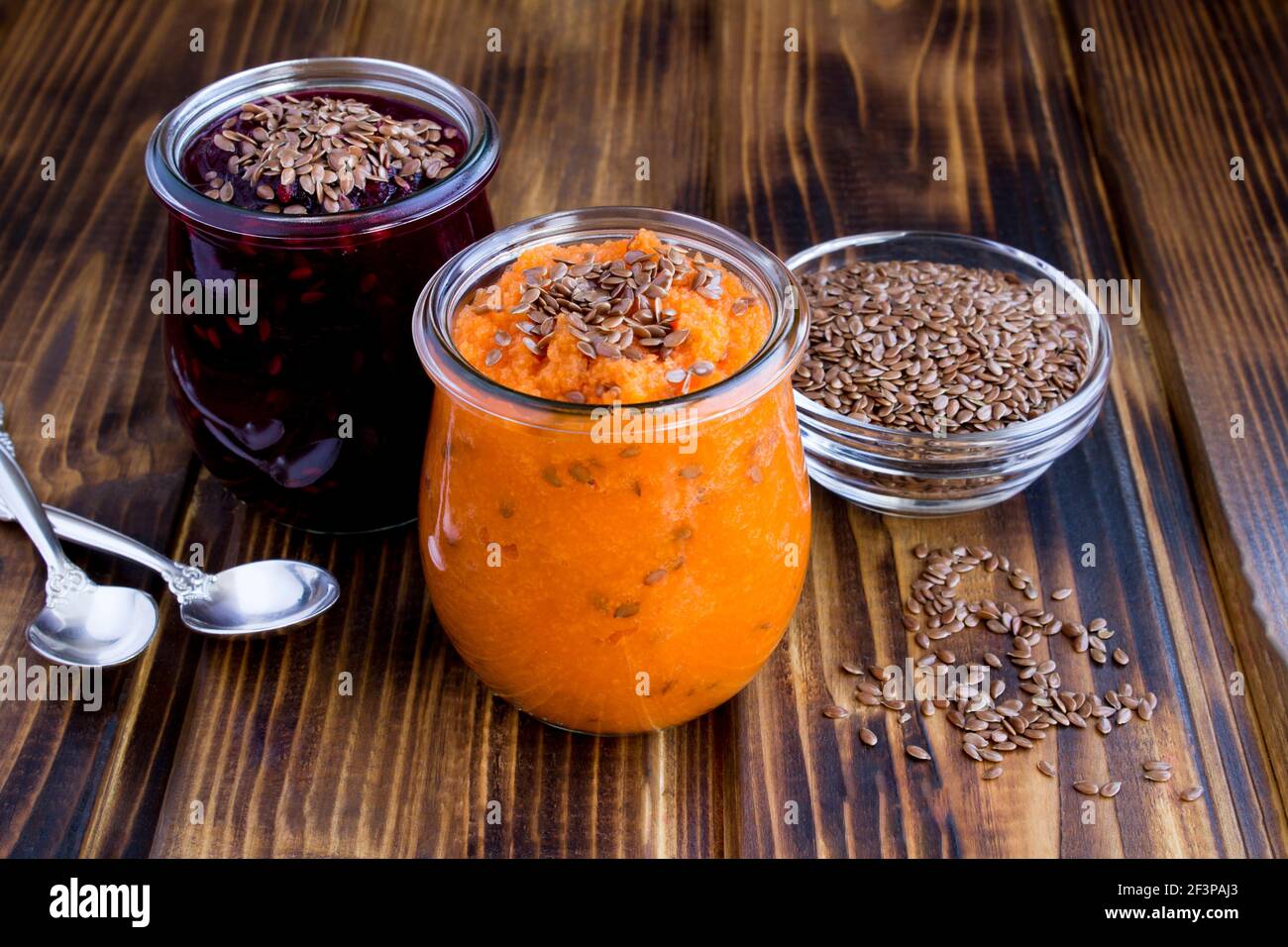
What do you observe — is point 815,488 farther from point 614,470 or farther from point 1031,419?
point 614,470

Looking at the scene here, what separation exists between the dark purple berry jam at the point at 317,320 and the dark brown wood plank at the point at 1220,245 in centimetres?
107

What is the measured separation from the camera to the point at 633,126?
7.94ft

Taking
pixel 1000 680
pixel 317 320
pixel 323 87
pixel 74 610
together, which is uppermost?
pixel 323 87

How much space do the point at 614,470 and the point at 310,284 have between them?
459mm

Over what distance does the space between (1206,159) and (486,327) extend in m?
1.65

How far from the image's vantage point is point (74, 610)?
5.20 ft

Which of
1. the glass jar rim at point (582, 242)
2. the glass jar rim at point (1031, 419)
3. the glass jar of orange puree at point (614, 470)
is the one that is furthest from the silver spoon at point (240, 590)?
the glass jar rim at point (1031, 419)

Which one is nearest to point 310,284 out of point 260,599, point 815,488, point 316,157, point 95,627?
point 316,157

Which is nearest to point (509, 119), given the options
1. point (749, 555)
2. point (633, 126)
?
point (633, 126)

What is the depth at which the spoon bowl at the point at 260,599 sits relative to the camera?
158cm

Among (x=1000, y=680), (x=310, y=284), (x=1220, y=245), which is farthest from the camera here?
(x=1220, y=245)

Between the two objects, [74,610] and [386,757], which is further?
[74,610]

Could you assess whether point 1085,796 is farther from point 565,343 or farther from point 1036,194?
point 1036,194

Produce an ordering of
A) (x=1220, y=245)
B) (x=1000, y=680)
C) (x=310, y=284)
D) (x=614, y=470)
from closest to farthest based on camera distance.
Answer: (x=614, y=470), (x=310, y=284), (x=1000, y=680), (x=1220, y=245)
